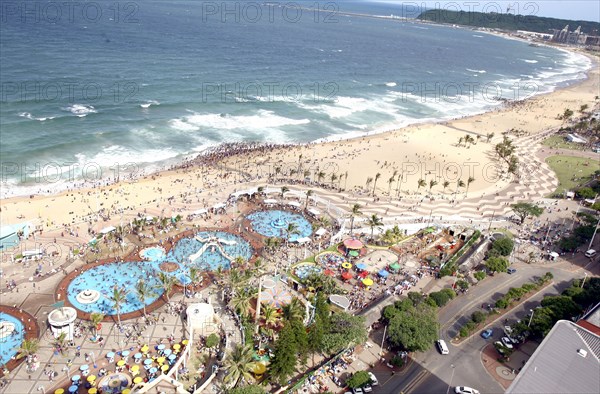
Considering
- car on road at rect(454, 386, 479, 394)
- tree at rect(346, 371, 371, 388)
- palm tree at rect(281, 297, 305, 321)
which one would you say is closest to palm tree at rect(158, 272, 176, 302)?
palm tree at rect(281, 297, 305, 321)

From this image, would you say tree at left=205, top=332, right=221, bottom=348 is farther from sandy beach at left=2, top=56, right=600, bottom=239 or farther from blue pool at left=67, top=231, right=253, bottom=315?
sandy beach at left=2, top=56, right=600, bottom=239

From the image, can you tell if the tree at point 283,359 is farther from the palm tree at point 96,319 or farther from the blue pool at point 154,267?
the palm tree at point 96,319

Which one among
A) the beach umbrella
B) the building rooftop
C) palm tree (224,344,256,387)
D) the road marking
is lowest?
the road marking

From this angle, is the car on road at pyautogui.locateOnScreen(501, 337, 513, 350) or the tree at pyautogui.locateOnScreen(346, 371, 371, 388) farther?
the car on road at pyautogui.locateOnScreen(501, 337, 513, 350)

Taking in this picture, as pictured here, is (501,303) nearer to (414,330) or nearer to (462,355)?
(462,355)

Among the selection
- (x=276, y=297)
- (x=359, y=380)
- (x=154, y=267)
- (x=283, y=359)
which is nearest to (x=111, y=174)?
(x=154, y=267)

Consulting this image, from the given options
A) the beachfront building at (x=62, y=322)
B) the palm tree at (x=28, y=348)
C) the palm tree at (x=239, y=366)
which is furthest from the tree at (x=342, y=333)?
the palm tree at (x=28, y=348)
